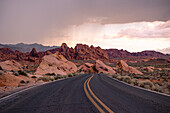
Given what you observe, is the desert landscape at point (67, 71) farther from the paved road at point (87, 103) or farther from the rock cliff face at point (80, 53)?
the rock cliff face at point (80, 53)

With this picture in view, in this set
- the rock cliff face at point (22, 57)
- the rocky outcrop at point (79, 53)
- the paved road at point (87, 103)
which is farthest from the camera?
the rocky outcrop at point (79, 53)

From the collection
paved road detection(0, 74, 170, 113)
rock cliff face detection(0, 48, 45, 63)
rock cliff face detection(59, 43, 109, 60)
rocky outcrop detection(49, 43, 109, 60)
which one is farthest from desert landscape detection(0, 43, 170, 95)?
rocky outcrop detection(49, 43, 109, 60)

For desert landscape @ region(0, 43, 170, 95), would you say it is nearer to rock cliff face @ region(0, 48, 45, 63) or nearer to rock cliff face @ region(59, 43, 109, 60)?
rock cliff face @ region(0, 48, 45, 63)

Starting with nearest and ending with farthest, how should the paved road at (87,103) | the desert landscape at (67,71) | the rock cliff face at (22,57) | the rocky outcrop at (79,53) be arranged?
1. the paved road at (87,103)
2. the desert landscape at (67,71)
3. the rock cliff face at (22,57)
4. the rocky outcrop at (79,53)

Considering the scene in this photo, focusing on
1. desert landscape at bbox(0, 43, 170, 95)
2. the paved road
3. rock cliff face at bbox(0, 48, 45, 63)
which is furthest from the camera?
rock cliff face at bbox(0, 48, 45, 63)

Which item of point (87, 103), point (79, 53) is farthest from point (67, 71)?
point (79, 53)

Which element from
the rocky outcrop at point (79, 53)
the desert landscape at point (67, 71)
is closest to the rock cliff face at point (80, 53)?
the rocky outcrop at point (79, 53)

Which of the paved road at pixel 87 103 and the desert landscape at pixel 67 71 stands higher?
the paved road at pixel 87 103

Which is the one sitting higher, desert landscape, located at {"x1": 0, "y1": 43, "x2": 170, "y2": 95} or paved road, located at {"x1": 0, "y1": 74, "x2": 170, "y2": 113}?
paved road, located at {"x1": 0, "y1": 74, "x2": 170, "y2": 113}

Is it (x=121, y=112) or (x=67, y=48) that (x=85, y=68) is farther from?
(x=67, y=48)

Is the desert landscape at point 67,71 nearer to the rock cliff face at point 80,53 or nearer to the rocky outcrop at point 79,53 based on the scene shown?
the rock cliff face at point 80,53

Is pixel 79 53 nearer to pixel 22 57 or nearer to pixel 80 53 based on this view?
pixel 80 53

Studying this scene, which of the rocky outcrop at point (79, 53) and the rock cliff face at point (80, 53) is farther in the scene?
the rock cliff face at point (80, 53)

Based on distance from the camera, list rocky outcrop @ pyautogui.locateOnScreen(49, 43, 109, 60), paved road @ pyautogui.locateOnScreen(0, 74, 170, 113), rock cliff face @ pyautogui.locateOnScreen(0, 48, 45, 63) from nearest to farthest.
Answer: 1. paved road @ pyautogui.locateOnScreen(0, 74, 170, 113)
2. rock cliff face @ pyautogui.locateOnScreen(0, 48, 45, 63)
3. rocky outcrop @ pyautogui.locateOnScreen(49, 43, 109, 60)
